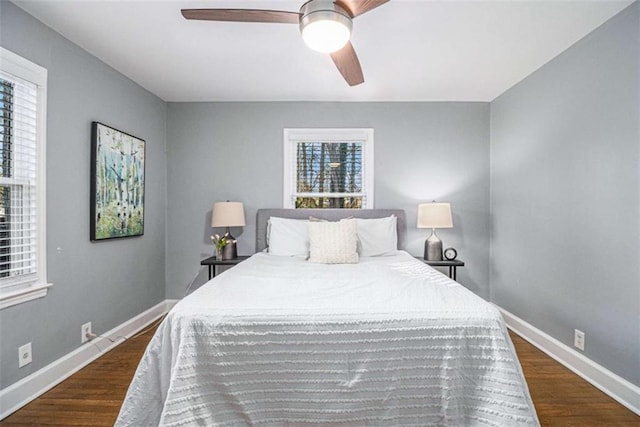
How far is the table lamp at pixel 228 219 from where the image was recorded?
10.8ft

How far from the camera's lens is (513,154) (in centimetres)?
318

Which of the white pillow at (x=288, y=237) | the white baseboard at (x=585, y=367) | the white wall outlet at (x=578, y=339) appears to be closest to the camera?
the white baseboard at (x=585, y=367)

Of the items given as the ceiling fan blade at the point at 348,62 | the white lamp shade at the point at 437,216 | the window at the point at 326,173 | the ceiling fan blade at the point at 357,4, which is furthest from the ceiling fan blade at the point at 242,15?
the white lamp shade at the point at 437,216

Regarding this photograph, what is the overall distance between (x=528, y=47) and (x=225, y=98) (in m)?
2.88

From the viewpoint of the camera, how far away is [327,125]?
11.9 feet

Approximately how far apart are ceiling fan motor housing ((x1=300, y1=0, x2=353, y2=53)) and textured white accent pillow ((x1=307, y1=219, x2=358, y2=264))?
155 centimetres

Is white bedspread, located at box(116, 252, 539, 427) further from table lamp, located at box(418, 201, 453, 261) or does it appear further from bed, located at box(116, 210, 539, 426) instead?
table lamp, located at box(418, 201, 453, 261)

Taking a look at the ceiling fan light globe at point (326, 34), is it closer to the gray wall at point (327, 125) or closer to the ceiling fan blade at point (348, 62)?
the ceiling fan blade at point (348, 62)

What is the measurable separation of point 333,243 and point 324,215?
82 centimetres

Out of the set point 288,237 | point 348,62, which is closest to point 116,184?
point 288,237

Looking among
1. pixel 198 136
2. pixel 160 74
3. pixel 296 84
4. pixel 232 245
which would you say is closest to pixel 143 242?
pixel 232 245

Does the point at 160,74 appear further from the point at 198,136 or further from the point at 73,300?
the point at 73,300

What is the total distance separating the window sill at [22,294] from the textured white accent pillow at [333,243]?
6.14ft

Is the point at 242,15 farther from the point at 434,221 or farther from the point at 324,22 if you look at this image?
the point at 434,221
